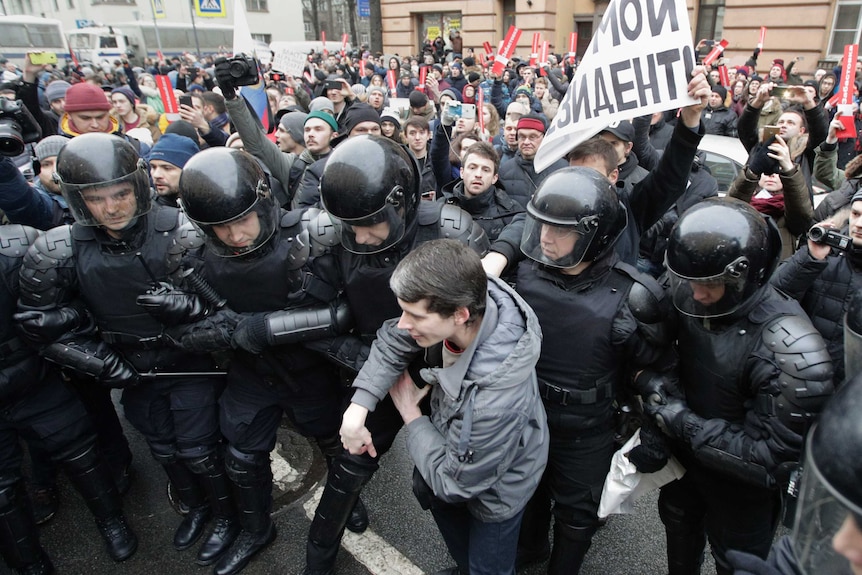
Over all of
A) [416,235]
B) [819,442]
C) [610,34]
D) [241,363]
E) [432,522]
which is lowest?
[432,522]

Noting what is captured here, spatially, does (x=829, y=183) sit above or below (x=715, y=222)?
below

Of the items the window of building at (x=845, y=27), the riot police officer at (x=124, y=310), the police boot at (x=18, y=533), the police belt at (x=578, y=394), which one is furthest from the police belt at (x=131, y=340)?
the window of building at (x=845, y=27)

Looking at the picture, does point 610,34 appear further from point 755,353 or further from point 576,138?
point 755,353

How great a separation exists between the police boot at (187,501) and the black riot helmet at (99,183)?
4.22 feet

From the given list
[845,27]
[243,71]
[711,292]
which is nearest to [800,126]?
[711,292]

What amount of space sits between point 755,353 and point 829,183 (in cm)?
375

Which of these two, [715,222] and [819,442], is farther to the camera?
[715,222]

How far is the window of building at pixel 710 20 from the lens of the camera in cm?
1654

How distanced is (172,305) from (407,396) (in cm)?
120

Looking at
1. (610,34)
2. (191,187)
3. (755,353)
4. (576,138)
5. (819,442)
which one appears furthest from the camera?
(576,138)

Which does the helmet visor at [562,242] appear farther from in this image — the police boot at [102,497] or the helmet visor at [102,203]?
the police boot at [102,497]

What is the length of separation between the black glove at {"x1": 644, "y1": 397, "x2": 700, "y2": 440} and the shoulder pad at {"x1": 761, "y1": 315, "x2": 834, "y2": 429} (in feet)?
0.93

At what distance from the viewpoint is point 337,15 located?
41094mm

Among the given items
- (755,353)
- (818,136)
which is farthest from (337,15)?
(755,353)
